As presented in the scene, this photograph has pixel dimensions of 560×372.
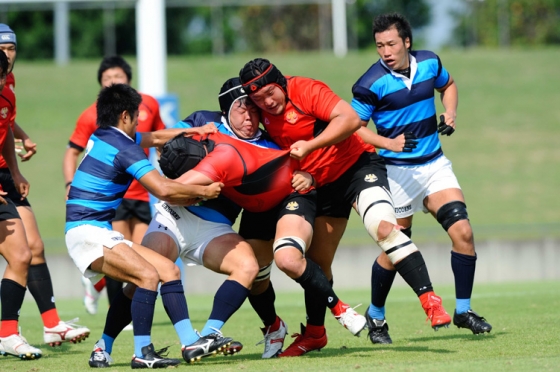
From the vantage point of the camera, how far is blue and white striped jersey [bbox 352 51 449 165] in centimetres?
691

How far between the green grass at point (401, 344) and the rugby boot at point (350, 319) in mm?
213

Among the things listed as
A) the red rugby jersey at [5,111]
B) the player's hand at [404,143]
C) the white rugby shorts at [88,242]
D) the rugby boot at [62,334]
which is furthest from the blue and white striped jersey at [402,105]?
→ the rugby boot at [62,334]

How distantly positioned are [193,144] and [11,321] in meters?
2.13

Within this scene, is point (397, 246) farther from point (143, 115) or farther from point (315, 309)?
point (143, 115)

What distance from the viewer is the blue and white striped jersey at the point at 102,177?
576 cm

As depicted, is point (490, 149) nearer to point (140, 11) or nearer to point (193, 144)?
point (140, 11)

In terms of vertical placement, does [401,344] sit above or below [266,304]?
below

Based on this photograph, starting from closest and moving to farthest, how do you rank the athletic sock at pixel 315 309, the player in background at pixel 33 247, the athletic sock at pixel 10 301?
the athletic sock at pixel 315 309 < the athletic sock at pixel 10 301 < the player in background at pixel 33 247

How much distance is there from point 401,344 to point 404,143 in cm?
158

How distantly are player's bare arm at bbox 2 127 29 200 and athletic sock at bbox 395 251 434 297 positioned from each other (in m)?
3.23

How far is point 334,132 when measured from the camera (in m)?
5.91

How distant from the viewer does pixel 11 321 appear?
21.8ft

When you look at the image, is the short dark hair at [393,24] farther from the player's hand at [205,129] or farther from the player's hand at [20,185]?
the player's hand at [20,185]

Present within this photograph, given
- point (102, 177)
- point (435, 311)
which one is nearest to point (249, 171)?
point (102, 177)
